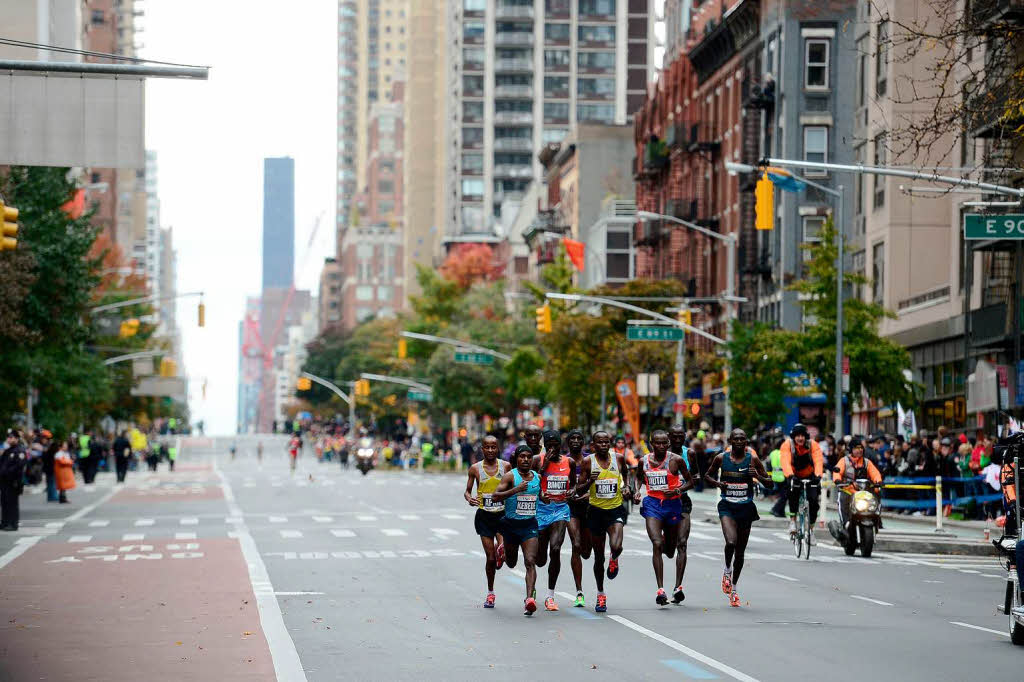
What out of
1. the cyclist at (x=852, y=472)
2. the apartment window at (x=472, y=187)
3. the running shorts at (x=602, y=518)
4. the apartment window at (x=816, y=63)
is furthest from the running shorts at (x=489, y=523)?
the apartment window at (x=472, y=187)

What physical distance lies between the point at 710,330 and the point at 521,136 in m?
86.3

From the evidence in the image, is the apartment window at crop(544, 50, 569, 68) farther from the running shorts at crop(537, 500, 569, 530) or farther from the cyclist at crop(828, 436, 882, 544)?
the running shorts at crop(537, 500, 569, 530)

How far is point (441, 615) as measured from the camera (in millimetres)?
18234

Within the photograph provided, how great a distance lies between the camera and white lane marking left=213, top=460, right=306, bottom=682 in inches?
549

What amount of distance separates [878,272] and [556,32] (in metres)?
99.1

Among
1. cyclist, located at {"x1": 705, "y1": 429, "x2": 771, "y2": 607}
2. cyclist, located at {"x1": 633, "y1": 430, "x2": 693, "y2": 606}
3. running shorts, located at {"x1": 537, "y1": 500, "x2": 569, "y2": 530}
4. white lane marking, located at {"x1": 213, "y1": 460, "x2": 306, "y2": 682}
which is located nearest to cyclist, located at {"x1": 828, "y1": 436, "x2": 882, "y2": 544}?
cyclist, located at {"x1": 705, "y1": 429, "x2": 771, "y2": 607}

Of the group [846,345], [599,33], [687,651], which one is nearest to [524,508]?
[687,651]

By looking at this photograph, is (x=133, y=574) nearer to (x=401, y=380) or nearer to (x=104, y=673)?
(x=104, y=673)

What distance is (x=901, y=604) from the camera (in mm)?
19953

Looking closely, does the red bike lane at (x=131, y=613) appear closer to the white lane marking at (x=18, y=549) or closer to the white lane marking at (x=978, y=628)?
the white lane marking at (x=18, y=549)

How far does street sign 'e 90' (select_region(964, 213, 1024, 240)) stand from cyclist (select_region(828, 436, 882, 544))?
3638 mm

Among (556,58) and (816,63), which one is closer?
(816,63)

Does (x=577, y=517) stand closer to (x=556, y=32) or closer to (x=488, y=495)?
(x=488, y=495)

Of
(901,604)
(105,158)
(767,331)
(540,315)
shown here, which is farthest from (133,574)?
(540,315)
